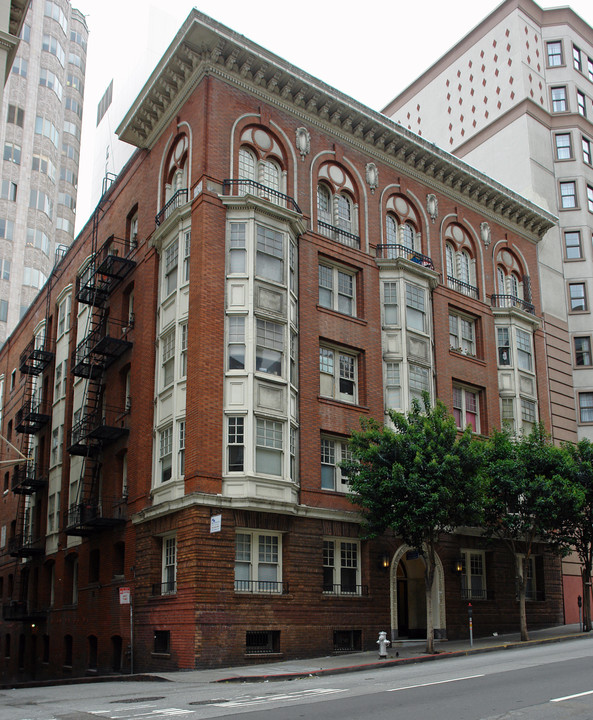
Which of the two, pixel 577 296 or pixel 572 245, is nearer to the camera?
pixel 577 296

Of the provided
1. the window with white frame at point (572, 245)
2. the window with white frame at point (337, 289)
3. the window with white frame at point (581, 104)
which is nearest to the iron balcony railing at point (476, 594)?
the window with white frame at point (337, 289)

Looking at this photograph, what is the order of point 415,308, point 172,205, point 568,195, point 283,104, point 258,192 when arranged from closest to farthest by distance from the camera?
point 258,192 → point 172,205 → point 283,104 → point 415,308 → point 568,195

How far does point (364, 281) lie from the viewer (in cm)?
3250

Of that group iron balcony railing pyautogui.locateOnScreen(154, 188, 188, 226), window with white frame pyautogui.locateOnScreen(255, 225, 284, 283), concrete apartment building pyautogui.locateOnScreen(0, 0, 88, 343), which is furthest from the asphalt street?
concrete apartment building pyautogui.locateOnScreen(0, 0, 88, 343)

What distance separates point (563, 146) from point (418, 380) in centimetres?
2234

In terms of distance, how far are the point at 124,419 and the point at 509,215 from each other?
22.5m

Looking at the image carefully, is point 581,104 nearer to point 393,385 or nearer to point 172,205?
point 393,385

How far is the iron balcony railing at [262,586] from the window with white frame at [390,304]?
39.9ft

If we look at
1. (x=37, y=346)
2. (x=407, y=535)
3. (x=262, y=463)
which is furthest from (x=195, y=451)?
(x=37, y=346)

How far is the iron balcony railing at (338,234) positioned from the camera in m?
31.7

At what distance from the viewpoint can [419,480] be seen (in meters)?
25.5

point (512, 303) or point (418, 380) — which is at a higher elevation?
point (512, 303)

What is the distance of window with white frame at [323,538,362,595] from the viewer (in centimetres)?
2789

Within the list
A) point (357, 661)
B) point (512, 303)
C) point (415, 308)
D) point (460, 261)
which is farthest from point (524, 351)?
point (357, 661)
